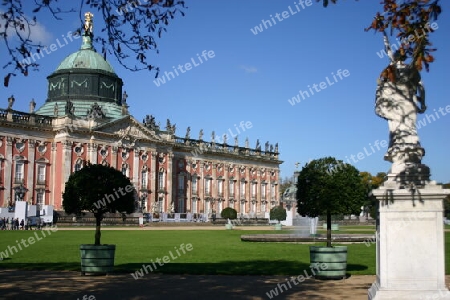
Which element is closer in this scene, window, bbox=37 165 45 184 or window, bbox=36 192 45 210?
window, bbox=36 192 45 210

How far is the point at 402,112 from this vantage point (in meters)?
8.50

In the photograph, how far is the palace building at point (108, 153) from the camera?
53.7 metres

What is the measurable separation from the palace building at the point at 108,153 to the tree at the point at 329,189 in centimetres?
3714

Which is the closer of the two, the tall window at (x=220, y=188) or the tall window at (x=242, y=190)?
the tall window at (x=220, y=188)

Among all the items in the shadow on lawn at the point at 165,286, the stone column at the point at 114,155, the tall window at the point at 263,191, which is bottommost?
the shadow on lawn at the point at 165,286

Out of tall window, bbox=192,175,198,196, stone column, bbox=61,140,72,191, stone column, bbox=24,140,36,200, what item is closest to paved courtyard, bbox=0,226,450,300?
stone column, bbox=24,140,36,200

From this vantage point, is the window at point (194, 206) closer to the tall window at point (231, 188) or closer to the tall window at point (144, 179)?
the tall window at point (231, 188)

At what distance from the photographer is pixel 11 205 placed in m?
51.3

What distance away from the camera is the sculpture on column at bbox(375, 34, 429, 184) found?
830cm

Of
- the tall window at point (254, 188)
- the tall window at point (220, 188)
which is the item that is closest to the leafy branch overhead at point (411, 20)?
the tall window at point (220, 188)

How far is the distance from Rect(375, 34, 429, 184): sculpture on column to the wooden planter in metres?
7.11

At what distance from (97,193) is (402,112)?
26.8 ft

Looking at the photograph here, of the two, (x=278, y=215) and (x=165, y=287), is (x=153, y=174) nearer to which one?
(x=278, y=215)

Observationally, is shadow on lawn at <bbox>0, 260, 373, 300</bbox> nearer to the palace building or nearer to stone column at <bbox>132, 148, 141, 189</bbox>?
the palace building
